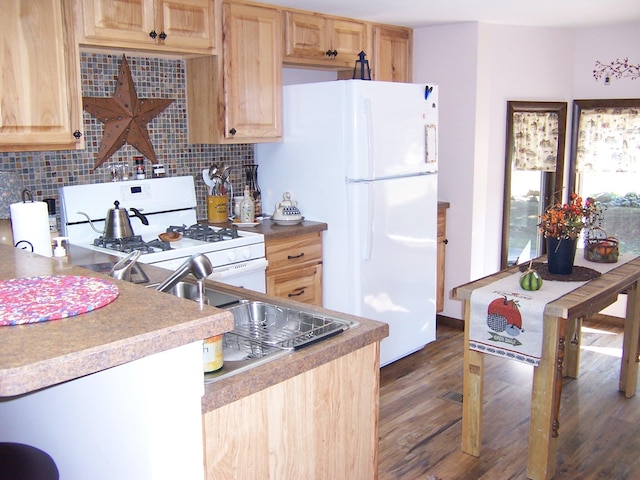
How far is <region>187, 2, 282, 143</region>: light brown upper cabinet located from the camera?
3.39 meters

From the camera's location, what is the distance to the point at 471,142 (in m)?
4.30

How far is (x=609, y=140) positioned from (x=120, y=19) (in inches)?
140

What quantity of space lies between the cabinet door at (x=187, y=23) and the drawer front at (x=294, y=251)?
112 cm

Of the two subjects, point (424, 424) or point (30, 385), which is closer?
point (30, 385)

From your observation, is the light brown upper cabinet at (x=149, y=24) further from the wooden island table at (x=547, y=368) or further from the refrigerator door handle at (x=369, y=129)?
the wooden island table at (x=547, y=368)

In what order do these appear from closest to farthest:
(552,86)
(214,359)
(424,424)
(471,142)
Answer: (214,359) → (424,424) → (471,142) → (552,86)

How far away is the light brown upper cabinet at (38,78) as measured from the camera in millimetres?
2613

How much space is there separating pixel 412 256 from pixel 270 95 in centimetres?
129

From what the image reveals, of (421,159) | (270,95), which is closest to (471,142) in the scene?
(421,159)

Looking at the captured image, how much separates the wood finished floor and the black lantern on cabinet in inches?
70.9

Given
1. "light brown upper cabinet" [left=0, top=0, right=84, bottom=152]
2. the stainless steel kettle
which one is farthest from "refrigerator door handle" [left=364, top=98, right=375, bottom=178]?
"light brown upper cabinet" [left=0, top=0, right=84, bottom=152]

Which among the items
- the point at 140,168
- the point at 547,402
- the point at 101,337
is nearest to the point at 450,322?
the point at 547,402

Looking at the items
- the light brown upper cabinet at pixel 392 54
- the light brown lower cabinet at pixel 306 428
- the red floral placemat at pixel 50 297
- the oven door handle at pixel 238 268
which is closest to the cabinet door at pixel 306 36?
the light brown upper cabinet at pixel 392 54

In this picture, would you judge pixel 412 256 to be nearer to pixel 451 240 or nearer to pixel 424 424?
pixel 451 240
